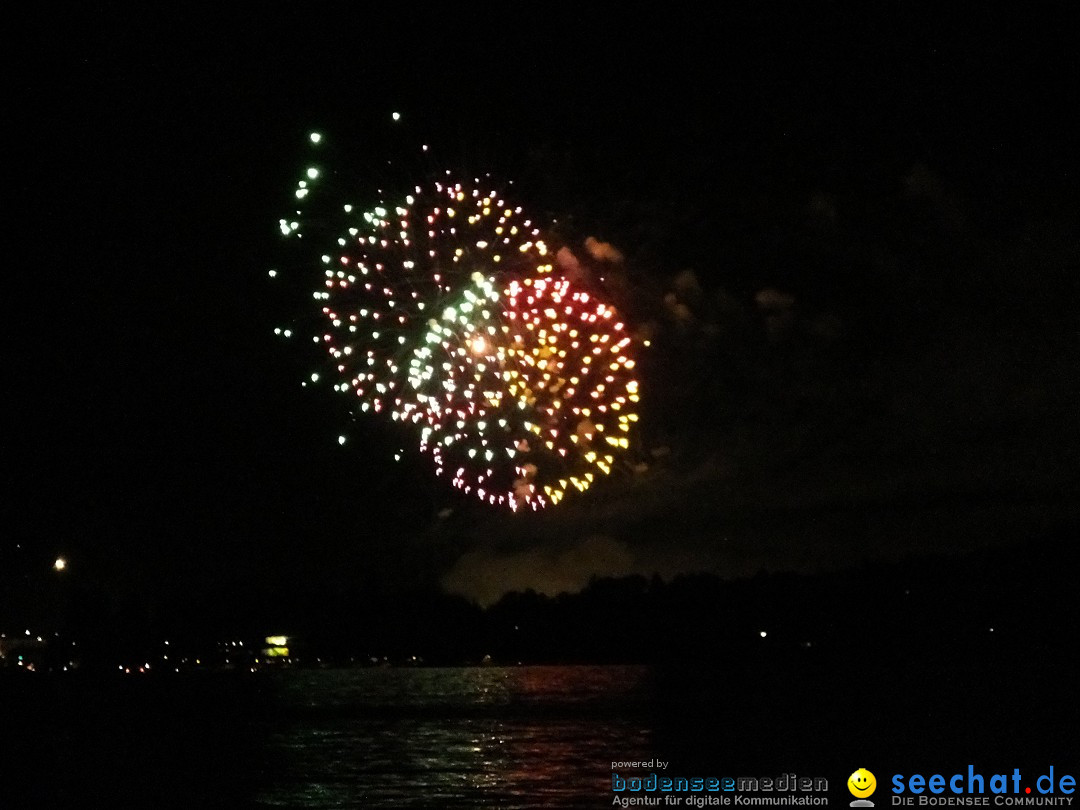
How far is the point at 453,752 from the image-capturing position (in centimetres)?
2997

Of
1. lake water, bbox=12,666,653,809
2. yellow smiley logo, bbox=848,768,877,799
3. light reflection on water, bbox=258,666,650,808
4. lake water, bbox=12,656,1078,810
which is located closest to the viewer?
yellow smiley logo, bbox=848,768,877,799

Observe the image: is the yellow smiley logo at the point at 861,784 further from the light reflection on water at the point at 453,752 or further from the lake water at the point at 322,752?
the light reflection on water at the point at 453,752

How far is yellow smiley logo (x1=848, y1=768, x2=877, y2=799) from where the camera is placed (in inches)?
779

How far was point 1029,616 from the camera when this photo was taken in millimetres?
92625

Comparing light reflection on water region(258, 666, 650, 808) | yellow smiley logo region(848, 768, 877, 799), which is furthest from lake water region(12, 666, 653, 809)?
yellow smiley logo region(848, 768, 877, 799)

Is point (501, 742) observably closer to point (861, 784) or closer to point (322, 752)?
point (322, 752)

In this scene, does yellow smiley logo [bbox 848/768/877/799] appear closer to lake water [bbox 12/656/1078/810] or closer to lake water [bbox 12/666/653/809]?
lake water [bbox 12/656/1078/810]

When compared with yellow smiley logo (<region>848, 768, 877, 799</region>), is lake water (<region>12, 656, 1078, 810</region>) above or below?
below

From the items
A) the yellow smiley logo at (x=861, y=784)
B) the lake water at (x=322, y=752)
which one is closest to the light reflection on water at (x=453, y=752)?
the lake water at (x=322, y=752)

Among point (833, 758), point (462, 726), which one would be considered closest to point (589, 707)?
point (462, 726)

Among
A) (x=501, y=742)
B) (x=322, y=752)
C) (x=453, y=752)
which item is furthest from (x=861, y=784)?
(x=322, y=752)

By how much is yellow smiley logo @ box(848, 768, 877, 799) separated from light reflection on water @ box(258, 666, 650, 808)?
12.0ft

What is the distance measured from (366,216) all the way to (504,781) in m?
9.75

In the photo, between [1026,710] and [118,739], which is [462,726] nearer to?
[118,739]
